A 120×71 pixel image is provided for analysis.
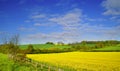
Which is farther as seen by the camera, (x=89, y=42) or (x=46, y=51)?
(x=89, y=42)

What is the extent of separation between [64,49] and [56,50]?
4974 millimetres

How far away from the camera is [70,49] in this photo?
122 m

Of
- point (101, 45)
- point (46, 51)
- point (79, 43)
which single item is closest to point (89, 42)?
point (79, 43)

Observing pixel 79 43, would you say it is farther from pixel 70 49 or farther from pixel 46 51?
pixel 46 51

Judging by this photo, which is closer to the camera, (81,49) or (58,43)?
(81,49)

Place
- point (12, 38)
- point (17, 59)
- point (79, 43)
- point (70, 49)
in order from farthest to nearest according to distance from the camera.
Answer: point (79, 43) → point (70, 49) → point (12, 38) → point (17, 59)

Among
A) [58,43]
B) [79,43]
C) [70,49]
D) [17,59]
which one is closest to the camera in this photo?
[17,59]

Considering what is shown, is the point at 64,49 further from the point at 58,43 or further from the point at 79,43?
the point at 58,43

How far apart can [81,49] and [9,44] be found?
45.3 m

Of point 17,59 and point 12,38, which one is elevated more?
point 12,38

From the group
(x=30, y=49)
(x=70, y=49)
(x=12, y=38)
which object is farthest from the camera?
(x=70, y=49)

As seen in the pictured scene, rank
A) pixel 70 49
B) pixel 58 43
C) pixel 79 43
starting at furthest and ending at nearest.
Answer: pixel 58 43, pixel 79 43, pixel 70 49

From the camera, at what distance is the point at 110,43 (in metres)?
124

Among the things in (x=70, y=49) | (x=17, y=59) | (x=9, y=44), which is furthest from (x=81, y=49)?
(x=17, y=59)
